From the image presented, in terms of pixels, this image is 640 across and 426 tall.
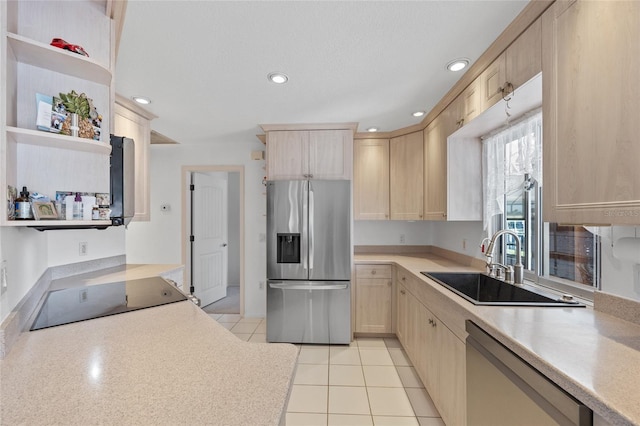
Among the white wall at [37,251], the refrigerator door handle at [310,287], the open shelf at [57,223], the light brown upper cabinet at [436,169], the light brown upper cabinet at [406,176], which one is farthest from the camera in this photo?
the light brown upper cabinet at [406,176]

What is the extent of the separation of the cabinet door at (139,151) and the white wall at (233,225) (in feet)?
9.00

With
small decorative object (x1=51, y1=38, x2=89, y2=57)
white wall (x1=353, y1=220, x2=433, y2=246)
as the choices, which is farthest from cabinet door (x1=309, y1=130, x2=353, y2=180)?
small decorative object (x1=51, y1=38, x2=89, y2=57)

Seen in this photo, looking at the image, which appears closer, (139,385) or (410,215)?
(139,385)

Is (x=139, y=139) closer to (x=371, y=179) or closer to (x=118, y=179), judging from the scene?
(x=118, y=179)

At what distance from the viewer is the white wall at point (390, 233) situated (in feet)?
11.7

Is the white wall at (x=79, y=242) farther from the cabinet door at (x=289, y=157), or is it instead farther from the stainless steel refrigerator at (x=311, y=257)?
the cabinet door at (x=289, y=157)

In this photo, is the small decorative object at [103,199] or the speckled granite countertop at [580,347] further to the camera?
the small decorative object at [103,199]

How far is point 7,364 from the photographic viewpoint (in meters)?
0.83

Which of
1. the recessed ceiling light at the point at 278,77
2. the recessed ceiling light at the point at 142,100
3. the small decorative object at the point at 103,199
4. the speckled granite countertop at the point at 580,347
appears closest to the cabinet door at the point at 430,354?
the speckled granite countertop at the point at 580,347

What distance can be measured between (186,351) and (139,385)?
0.19 m

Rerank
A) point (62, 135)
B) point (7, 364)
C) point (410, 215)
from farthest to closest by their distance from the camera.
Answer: point (410, 215) < point (62, 135) < point (7, 364)

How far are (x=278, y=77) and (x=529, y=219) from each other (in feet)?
6.81

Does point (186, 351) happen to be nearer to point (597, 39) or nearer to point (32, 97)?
point (32, 97)

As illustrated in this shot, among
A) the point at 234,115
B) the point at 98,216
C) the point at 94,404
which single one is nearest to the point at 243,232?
the point at 234,115
